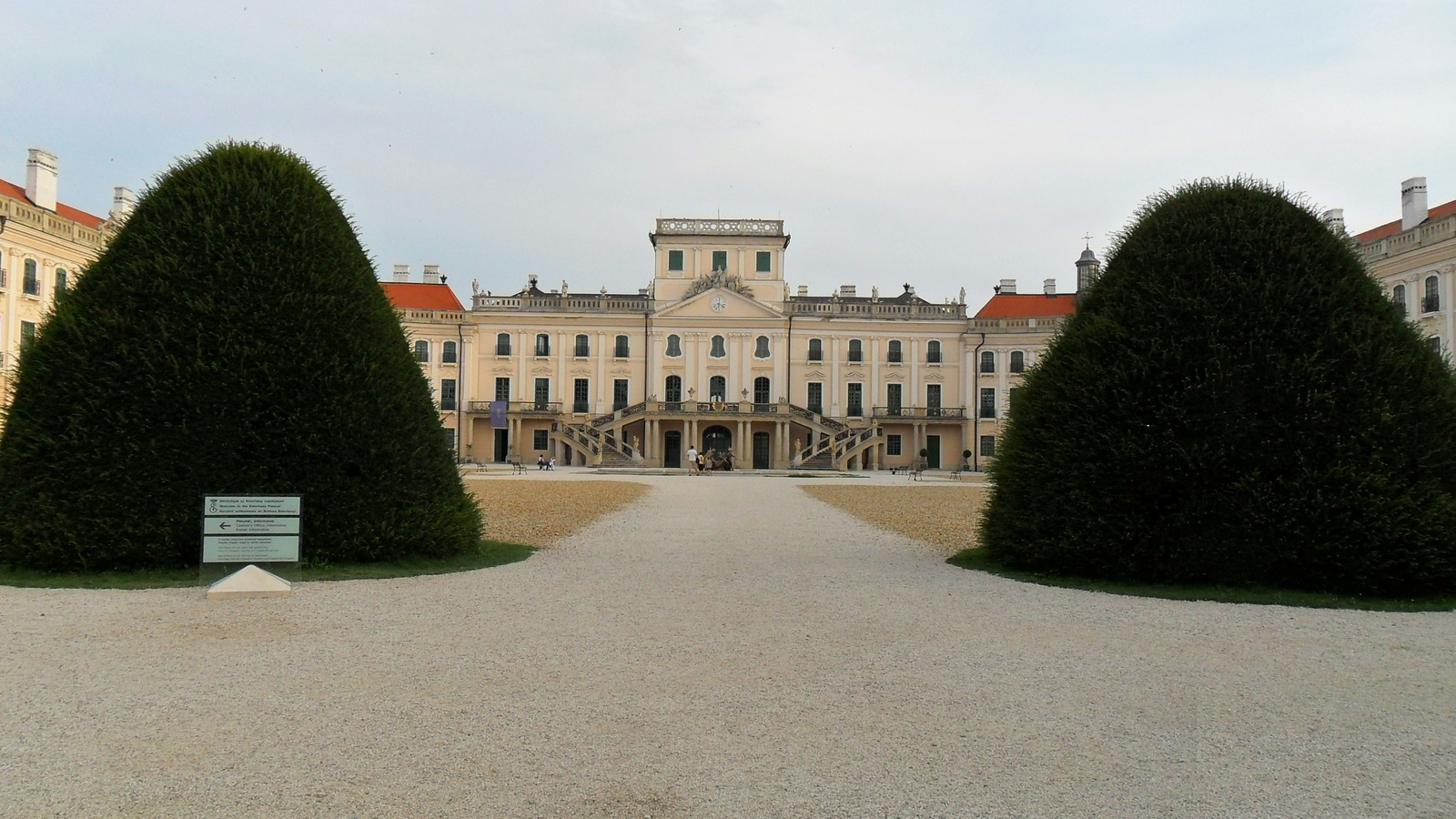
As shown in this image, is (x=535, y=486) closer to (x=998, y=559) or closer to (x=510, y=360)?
(x=998, y=559)

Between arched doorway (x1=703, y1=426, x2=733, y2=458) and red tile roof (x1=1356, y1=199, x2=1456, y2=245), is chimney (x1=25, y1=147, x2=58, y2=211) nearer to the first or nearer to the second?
arched doorway (x1=703, y1=426, x2=733, y2=458)

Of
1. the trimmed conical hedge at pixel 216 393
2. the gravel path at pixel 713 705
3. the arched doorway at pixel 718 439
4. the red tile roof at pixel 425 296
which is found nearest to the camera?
the gravel path at pixel 713 705

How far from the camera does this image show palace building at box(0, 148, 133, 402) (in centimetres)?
3653

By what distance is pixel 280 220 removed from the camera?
419 inches

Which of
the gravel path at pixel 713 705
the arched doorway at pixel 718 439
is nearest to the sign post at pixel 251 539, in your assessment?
the gravel path at pixel 713 705

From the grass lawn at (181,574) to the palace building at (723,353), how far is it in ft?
155

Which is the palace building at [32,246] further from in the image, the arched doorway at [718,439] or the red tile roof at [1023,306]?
the red tile roof at [1023,306]

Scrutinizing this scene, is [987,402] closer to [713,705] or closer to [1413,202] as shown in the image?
[1413,202]

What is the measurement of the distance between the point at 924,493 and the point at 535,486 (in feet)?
38.6

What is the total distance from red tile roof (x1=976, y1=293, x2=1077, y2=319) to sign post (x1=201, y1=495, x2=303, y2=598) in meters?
55.9

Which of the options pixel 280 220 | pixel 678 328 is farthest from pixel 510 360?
pixel 280 220

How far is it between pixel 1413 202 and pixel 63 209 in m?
59.8

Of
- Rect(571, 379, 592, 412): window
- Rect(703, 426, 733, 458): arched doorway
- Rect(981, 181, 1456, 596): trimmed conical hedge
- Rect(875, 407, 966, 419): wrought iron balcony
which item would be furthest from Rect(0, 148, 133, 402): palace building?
Rect(875, 407, 966, 419): wrought iron balcony

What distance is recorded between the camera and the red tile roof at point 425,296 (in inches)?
2432
